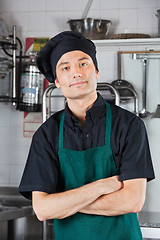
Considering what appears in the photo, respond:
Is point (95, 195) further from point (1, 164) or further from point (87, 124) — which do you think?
point (1, 164)

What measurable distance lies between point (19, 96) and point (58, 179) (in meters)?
1.99

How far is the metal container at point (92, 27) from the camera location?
121 inches

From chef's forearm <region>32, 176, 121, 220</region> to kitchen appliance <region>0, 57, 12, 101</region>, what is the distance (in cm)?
204

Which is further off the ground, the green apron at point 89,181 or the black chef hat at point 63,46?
the black chef hat at point 63,46

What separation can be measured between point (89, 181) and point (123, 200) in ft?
0.53

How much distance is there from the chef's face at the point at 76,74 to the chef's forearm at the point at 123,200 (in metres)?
0.37

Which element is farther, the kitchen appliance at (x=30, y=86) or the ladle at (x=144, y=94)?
the kitchen appliance at (x=30, y=86)

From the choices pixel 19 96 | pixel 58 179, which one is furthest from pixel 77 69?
pixel 19 96

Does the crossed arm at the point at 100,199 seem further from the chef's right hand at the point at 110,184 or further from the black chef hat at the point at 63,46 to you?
the black chef hat at the point at 63,46

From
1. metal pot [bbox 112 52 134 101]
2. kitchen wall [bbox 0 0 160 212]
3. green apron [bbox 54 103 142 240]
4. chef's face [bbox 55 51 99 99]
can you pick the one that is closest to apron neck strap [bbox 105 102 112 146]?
green apron [bbox 54 103 142 240]

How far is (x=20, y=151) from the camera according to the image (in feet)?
11.3

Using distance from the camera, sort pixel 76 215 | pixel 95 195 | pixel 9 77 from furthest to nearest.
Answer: pixel 9 77 < pixel 76 215 < pixel 95 195

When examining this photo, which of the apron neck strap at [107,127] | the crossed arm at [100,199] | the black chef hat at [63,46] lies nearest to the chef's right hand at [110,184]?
the crossed arm at [100,199]

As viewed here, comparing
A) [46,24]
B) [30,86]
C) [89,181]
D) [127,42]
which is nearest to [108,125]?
[89,181]
